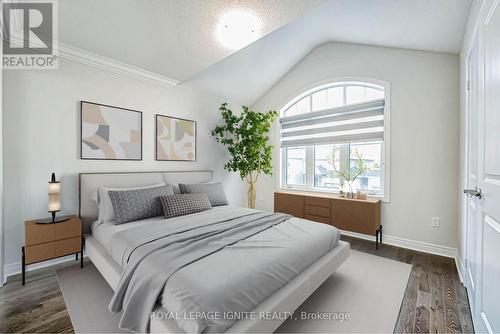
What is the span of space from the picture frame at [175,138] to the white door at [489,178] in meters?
3.40

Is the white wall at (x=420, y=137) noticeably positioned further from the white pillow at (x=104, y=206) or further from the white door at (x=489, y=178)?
the white pillow at (x=104, y=206)

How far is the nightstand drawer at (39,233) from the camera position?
2.05m

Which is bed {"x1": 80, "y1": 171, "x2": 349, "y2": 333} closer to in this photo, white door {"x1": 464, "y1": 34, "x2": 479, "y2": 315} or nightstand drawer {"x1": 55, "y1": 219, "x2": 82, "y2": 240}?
nightstand drawer {"x1": 55, "y1": 219, "x2": 82, "y2": 240}

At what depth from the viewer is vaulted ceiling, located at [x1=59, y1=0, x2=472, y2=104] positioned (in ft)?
6.50

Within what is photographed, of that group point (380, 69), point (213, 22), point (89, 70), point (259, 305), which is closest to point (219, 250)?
point (259, 305)

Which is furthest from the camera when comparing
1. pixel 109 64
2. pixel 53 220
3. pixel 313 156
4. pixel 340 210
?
pixel 313 156

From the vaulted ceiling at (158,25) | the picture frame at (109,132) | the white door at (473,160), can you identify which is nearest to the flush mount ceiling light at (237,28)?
the vaulted ceiling at (158,25)

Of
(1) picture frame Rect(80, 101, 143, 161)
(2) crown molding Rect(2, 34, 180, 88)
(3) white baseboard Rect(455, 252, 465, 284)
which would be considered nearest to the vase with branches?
(3) white baseboard Rect(455, 252, 465, 284)

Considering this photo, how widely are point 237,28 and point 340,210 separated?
105 inches

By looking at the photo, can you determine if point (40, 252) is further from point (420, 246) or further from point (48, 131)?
point (420, 246)

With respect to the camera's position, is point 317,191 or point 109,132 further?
point 317,191

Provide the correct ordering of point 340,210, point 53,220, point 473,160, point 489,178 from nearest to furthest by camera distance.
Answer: point 489,178 < point 473,160 < point 53,220 < point 340,210

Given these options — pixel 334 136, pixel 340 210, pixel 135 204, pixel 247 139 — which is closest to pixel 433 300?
pixel 340 210

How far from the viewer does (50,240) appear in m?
2.15
